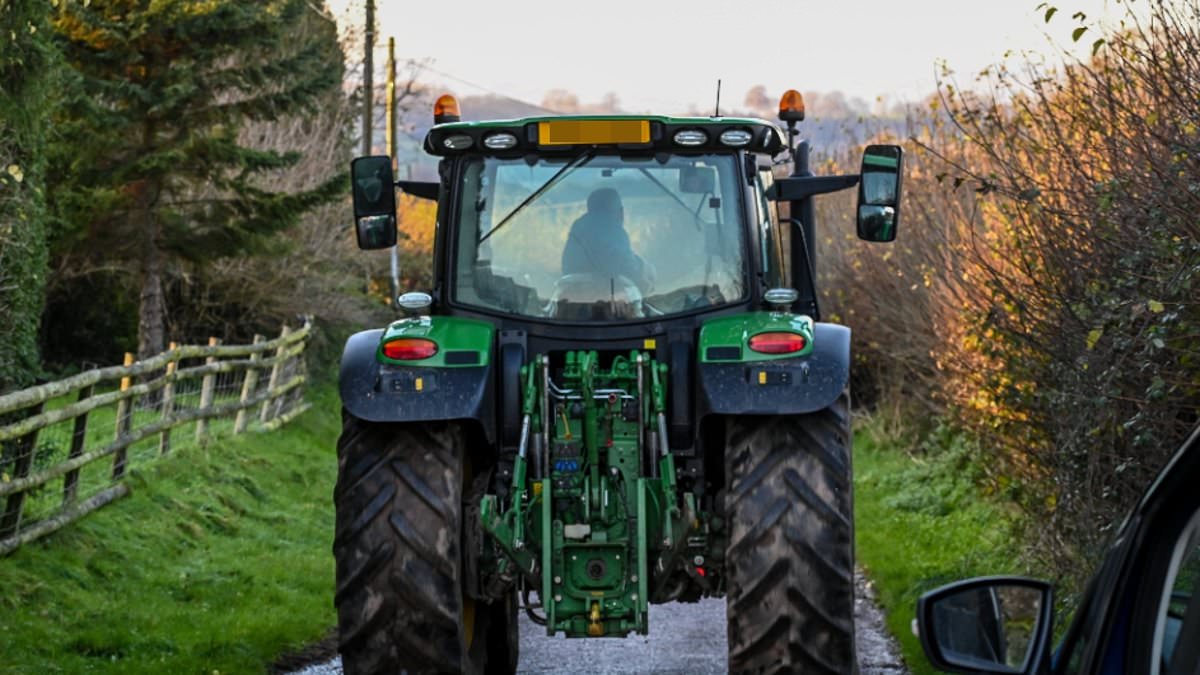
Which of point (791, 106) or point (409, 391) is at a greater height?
point (791, 106)

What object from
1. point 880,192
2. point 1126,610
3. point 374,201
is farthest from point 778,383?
point 1126,610

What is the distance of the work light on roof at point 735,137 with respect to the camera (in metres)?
8.43

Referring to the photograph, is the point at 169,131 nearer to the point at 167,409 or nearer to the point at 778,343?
the point at 167,409

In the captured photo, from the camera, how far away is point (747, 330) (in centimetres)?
803

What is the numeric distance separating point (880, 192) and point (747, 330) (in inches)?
44.5

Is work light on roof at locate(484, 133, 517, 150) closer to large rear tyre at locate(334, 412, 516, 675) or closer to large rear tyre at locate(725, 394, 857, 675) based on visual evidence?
large rear tyre at locate(334, 412, 516, 675)

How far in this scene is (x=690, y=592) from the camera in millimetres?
8133

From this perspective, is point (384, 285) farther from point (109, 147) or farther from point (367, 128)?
point (109, 147)

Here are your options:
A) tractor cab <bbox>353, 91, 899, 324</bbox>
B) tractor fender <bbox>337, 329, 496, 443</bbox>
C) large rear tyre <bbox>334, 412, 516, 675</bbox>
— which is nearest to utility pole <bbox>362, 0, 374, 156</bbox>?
tractor cab <bbox>353, 91, 899, 324</bbox>

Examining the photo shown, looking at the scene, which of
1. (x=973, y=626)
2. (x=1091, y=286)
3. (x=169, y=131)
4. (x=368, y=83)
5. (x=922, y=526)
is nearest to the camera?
(x=973, y=626)

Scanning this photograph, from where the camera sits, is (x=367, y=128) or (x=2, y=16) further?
(x=367, y=128)

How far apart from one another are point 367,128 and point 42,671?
1112 inches

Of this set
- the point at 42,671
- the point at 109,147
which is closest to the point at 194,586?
the point at 42,671

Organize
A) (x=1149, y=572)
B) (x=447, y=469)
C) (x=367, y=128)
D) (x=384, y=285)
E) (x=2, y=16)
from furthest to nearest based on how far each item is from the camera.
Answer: (x=384, y=285)
(x=367, y=128)
(x=2, y=16)
(x=447, y=469)
(x=1149, y=572)
